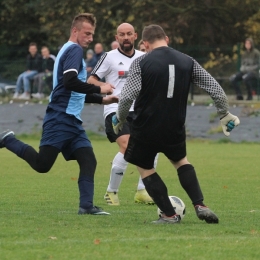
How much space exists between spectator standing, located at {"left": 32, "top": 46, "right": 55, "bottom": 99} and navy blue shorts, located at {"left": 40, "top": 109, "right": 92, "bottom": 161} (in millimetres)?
18846

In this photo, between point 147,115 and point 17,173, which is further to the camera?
point 17,173

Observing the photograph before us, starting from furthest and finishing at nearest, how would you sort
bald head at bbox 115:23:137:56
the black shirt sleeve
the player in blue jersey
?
1. bald head at bbox 115:23:137:56
2. the player in blue jersey
3. the black shirt sleeve

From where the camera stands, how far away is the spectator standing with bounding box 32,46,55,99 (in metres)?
27.7

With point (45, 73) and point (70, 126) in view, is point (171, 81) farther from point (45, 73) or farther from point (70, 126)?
point (45, 73)

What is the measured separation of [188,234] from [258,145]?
1628 cm

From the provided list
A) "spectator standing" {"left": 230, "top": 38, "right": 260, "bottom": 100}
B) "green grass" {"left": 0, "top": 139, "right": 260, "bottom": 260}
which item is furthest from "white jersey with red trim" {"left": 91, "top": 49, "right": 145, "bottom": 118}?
"spectator standing" {"left": 230, "top": 38, "right": 260, "bottom": 100}

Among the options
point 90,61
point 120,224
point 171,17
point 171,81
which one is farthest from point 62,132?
point 171,17

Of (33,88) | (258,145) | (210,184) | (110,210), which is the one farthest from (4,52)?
(110,210)

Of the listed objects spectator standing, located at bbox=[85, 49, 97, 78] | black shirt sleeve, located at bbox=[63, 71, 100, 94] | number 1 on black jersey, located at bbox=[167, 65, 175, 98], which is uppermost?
number 1 on black jersey, located at bbox=[167, 65, 175, 98]

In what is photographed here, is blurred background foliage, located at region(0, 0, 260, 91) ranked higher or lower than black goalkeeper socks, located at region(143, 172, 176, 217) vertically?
higher

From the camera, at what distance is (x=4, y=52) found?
3042cm

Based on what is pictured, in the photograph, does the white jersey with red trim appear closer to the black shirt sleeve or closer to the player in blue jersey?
the player in blue jersey

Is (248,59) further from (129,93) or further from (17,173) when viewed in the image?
(129,93)

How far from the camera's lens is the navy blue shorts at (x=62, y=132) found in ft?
28.7
